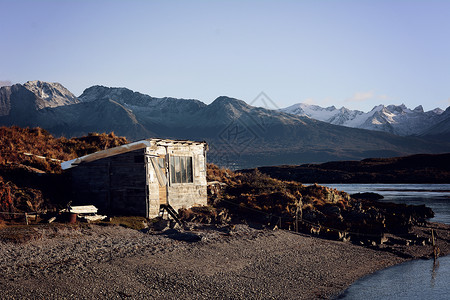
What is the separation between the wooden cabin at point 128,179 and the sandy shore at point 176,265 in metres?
2.89

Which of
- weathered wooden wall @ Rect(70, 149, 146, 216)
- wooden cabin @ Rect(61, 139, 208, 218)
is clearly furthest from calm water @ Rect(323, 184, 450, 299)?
weathered wooden wall @ Rect(70, 149, 146, 216)

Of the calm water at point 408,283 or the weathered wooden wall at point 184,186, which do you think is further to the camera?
the weathered wooden wall at point 184,186

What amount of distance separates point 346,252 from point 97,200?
46.4 ft

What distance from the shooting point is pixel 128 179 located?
944 inches

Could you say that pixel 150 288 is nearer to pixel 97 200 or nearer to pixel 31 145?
pixel 97 200

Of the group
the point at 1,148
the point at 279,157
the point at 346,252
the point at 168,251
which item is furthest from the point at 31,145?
the point at 279,157

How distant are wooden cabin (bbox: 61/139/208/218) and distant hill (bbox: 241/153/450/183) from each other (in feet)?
224

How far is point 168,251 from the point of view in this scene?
61.7ft

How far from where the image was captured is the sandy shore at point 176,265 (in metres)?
13.8

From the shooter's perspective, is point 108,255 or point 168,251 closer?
point 108,255

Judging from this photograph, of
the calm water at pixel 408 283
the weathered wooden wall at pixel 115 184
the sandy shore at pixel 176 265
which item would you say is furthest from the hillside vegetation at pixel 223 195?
the calm water at pixel 408 283

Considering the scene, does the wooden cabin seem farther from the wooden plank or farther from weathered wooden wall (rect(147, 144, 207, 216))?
the wooden plank

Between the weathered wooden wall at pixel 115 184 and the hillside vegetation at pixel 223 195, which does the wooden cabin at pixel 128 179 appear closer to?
the weathered wooden wall at pixel 115 184

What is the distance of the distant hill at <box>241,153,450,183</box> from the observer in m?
94.9
